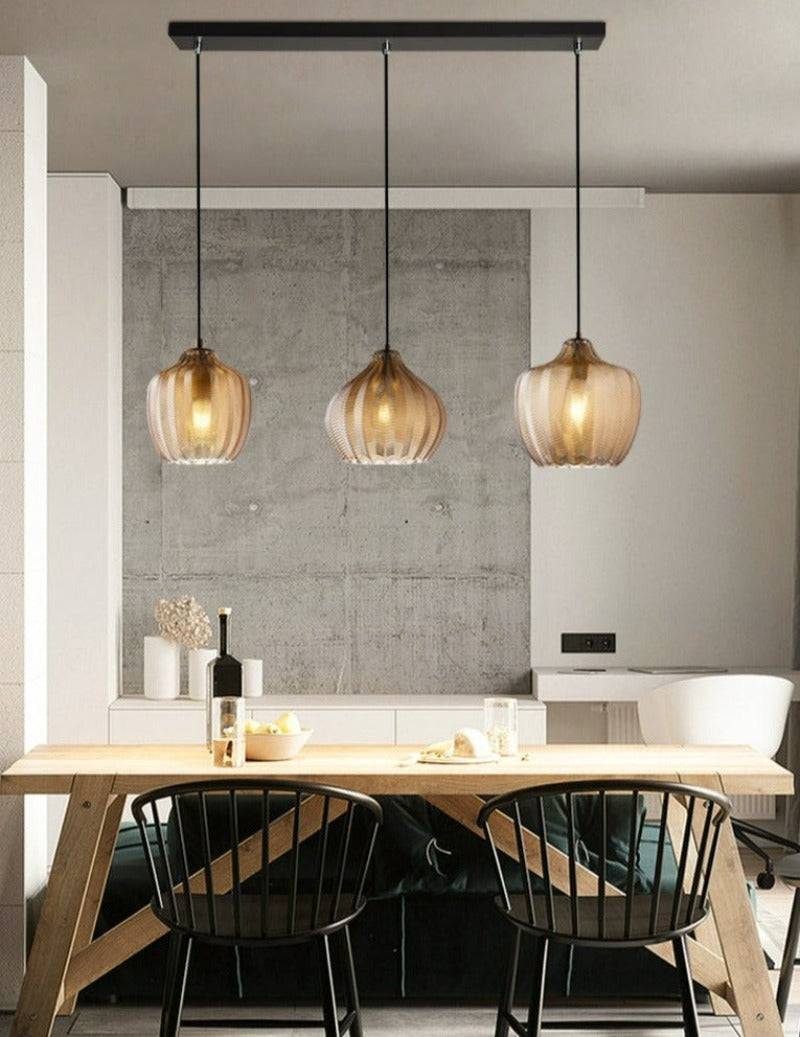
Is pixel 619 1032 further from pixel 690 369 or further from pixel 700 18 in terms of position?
pixel 690 369

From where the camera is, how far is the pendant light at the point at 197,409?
3521 mm

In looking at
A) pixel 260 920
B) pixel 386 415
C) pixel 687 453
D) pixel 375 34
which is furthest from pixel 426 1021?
pixel 687 453

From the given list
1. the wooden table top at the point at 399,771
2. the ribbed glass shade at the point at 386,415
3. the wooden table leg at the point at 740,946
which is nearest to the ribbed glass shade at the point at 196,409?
the ribbed glass shade at the point at 386,415

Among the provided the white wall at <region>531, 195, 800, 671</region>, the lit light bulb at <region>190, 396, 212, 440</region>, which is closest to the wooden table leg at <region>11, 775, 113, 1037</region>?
the lit light bulb at <region>190, 396, 212, 440</region>

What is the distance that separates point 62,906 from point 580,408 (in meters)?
1.82

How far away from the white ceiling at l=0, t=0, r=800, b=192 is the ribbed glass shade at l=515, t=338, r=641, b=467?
1.09 m

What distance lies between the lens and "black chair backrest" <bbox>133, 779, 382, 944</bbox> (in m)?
2.94

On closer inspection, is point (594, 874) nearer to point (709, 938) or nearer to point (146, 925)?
point (709, 938)

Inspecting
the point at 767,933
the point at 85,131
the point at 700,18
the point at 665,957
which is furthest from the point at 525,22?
the point at 767,933

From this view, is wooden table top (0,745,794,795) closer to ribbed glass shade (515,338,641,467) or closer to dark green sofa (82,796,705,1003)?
dark green sofa (82,796,705,1003)

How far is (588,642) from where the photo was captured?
20.8 feet

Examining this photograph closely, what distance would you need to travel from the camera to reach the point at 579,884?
365cm

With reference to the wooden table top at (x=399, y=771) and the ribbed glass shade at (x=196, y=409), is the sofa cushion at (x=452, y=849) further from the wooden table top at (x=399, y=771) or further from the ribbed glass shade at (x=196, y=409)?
the ribbed glass shade at (x=196, y=409)

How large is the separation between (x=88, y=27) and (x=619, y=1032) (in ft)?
10.6
